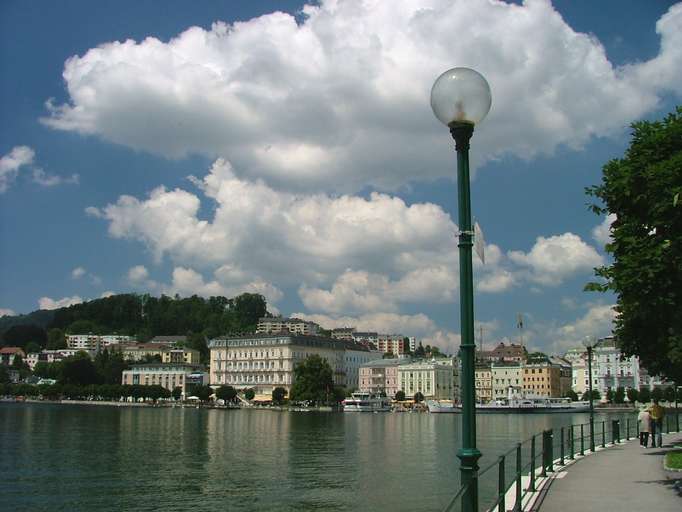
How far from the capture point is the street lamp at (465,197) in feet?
25.9

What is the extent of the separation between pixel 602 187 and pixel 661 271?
3874 mm

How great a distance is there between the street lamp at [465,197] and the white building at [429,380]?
506 feet

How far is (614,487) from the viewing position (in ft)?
52.7

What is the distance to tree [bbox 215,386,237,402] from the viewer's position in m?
154

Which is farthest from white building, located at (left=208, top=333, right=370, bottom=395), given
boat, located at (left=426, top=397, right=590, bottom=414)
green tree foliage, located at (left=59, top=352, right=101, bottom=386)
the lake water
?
the lake water

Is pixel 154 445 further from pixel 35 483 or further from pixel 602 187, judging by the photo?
pixel 602 187

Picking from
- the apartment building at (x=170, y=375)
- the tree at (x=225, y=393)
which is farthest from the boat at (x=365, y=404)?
the apartment building at (x=170, y=375)

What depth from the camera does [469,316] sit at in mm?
8070

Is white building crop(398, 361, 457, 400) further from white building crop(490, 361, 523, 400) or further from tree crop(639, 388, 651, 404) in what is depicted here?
tree crop(639, 388, 651, 404)

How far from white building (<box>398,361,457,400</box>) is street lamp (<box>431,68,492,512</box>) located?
506 ft

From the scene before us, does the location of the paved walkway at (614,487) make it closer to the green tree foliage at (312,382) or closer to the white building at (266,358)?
the green tree foliage at (312,382)

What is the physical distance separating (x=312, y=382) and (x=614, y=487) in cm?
12267

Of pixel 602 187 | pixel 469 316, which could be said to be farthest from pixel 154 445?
pixel 469 316

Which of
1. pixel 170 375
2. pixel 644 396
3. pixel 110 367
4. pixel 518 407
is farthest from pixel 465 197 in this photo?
pixel 110 367
